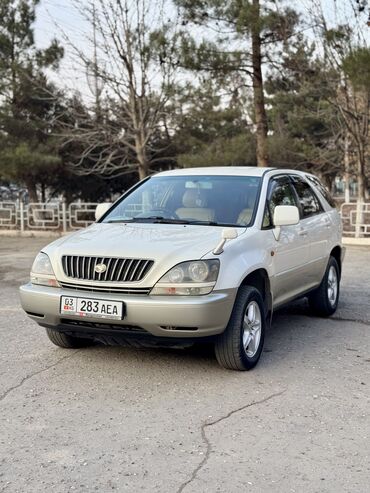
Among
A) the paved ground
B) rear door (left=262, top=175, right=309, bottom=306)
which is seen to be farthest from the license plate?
rear door (left=262, top=175, right=309, bottom=306)

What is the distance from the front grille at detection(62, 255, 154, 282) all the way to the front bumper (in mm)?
121

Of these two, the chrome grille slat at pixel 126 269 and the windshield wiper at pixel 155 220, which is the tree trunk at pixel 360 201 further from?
the chrome grille slat at pixel 126 269

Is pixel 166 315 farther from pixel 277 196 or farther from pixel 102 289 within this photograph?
pixel 277 196

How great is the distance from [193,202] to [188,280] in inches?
51.3

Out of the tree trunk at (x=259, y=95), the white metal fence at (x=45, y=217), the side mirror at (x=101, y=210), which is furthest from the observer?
the white metal fence at (x=45, y=217)

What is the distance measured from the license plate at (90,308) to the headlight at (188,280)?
0.29 metres

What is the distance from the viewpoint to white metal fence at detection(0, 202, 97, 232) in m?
17.1

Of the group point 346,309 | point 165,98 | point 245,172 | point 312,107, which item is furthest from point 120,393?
point 312,107

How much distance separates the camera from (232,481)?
9.33ft

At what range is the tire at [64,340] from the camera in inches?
196

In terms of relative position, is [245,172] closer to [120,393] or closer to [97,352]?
[97,352]

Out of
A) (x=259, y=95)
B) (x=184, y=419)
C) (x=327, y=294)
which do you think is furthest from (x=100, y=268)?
(x=259, y=95)

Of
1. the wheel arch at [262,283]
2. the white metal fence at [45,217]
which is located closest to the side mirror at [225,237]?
the wheel arch at [262,283]

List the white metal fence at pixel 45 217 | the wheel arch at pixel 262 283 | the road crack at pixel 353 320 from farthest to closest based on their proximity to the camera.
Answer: the white metal fence at pixel 45 217, the road crack at pixel 353 320, the wheel arch at pixel 262 283
